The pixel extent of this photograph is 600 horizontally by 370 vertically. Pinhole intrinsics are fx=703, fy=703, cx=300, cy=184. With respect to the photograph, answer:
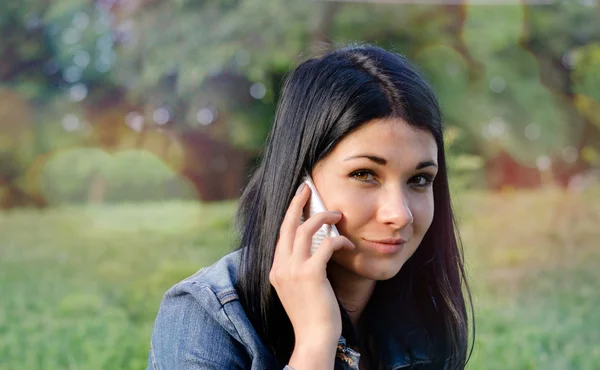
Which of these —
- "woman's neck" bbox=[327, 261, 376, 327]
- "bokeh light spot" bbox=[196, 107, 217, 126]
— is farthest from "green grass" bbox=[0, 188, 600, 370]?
"bokeh light spot" bbox=[196, 107, 217, 126]

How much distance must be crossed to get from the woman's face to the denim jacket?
0.27 metres

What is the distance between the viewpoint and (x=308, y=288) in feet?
4.64

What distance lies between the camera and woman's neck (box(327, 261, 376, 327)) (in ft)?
5.48

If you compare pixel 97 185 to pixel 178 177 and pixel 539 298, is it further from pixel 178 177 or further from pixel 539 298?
pixel 539 298

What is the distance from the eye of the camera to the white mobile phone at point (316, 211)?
1.46 meters

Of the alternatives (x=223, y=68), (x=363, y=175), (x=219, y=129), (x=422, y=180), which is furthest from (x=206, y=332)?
(x=219, y=129)

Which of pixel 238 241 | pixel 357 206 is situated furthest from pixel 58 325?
pixel 357 206

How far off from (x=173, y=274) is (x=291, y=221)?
339 centimetres

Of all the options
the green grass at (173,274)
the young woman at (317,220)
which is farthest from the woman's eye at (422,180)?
the green grass at (173,274)

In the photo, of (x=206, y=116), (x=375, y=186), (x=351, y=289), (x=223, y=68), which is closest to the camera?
(x=375, y=186)

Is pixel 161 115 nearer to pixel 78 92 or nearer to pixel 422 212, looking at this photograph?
pixel 78 92

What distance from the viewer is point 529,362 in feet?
11.0

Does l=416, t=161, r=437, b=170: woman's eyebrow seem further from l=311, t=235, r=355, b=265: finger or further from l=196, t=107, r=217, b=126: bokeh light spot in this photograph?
l=196, t=107, r=217, b=126: bokeh light spot

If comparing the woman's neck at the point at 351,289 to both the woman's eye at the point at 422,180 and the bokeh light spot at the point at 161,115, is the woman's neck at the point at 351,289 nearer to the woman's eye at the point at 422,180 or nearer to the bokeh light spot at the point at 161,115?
the woman's eye at the point at 422,180
